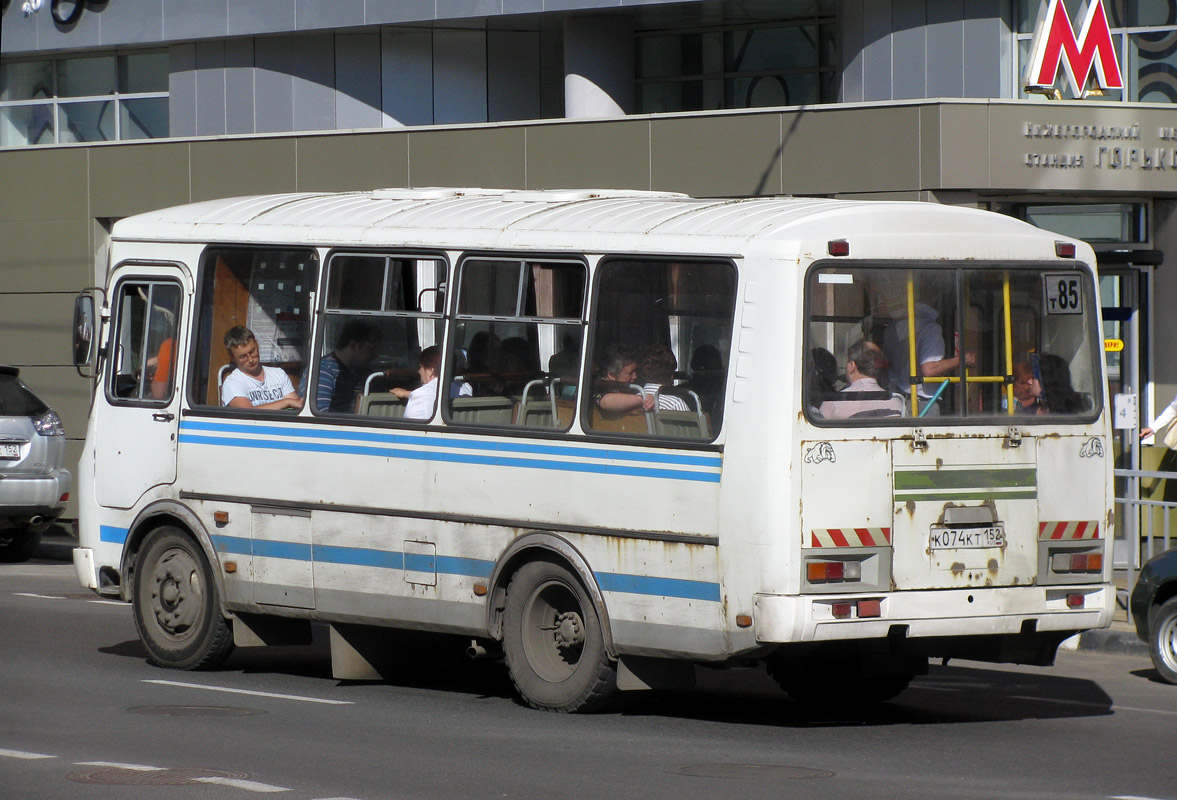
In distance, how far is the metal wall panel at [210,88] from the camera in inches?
1006

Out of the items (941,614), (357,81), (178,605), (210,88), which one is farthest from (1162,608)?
(210,88)

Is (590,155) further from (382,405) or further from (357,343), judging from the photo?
(382,405)

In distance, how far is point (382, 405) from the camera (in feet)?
36.7

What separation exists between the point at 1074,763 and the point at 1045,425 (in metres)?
1.92

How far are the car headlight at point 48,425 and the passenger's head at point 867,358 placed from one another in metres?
12.1

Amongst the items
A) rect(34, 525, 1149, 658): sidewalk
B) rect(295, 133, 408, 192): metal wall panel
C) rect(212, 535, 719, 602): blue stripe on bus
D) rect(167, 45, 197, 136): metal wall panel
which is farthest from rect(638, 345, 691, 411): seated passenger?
rect(167, 45, 197, 136): metal wall panel

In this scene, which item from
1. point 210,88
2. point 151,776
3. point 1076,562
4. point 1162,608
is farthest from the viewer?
point 210,88

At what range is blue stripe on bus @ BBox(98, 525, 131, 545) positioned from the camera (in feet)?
40.5

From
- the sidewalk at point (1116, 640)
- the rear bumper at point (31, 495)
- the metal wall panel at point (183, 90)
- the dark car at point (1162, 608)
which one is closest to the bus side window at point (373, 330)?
the dark car at point (1162, 608)

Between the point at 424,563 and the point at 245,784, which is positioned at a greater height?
the point at 424,563

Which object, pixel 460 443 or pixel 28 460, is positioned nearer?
pixel 460 443

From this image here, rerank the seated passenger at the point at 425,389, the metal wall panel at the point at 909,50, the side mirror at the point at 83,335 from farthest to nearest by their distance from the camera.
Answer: the metal wall panel at the point at 909,50
the side mirror at the point at 83,335
the seated passenger at the point at 425,389

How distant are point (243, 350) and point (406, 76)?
13.6 meters

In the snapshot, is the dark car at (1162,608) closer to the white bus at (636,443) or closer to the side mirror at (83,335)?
the white bus at (636,443)
